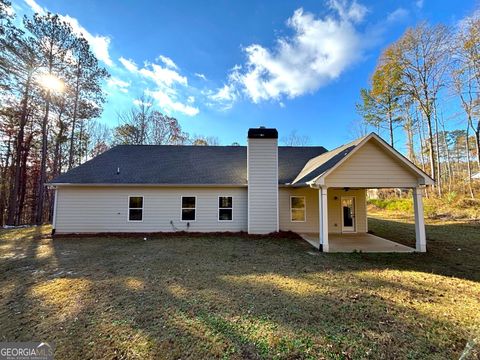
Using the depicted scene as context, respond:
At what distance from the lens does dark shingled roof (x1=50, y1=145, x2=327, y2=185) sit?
11.3 metres

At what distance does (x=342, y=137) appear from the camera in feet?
94.8

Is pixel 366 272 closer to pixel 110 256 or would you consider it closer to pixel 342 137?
pixel 110 256

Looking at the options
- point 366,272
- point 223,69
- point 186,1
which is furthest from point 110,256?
point 223,69

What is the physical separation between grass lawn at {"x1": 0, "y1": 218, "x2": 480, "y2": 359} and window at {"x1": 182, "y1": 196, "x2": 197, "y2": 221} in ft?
11.9

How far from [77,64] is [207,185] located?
48.3 feet

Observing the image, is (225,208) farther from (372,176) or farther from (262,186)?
(372,176)

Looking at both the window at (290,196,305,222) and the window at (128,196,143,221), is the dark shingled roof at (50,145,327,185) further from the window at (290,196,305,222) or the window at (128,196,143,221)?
the window at (290,196,305,222)

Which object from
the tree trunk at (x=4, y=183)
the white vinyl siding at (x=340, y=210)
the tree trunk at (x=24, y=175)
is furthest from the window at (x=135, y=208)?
the tree trunk at (x=4, y=183)

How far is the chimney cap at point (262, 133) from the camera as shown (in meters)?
11.1

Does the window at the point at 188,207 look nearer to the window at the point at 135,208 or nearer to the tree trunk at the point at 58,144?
the window at the point at 135,208

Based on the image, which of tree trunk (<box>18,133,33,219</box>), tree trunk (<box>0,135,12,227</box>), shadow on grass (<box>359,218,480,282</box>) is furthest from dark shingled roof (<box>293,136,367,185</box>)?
tree trunk (<box>0,135,12,227</box>)

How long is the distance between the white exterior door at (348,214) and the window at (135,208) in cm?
1066
